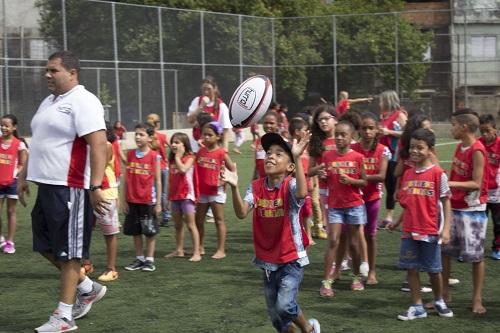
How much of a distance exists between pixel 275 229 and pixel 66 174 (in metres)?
1.74

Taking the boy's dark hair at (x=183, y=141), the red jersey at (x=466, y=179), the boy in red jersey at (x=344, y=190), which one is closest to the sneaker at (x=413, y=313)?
the red jersey at (x=466, y=179)

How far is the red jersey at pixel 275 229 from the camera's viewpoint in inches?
246

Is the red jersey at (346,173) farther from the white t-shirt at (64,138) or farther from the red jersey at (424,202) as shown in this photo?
the white t-shirt at (64,138)

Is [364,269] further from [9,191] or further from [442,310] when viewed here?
[9,191]

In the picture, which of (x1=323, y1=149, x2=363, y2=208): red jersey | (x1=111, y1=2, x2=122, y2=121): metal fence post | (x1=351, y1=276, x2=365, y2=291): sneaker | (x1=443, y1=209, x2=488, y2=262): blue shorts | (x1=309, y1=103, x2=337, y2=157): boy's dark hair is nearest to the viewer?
(x1=443, y1=209, x2=488, y2=262): blue shorts

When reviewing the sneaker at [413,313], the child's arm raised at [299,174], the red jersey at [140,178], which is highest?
the child's arm raised at [299,174]

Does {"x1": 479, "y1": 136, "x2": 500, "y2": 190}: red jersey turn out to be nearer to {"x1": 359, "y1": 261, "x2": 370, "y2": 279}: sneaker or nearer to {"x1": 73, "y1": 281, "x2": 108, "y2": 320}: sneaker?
{"x1": 359, "y1": 261, "x2": 370, "y2": 279}: sneaker

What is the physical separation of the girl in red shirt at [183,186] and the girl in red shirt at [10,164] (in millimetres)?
1829

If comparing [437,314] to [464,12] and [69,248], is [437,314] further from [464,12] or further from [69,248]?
[464,12]

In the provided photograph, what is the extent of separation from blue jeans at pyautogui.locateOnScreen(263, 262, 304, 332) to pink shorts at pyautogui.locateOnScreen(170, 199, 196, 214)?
4.08 meters

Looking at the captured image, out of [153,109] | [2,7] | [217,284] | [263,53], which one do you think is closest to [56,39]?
[2,7]

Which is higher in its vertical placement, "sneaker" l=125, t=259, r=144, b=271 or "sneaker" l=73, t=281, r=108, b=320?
"sneaker" l=73, t=281, r=108, b=320

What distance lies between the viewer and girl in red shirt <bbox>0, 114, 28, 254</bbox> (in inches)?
418


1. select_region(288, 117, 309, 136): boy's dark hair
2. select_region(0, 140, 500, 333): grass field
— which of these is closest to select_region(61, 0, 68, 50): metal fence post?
select_region(0, 140, 500, 333): grass field
